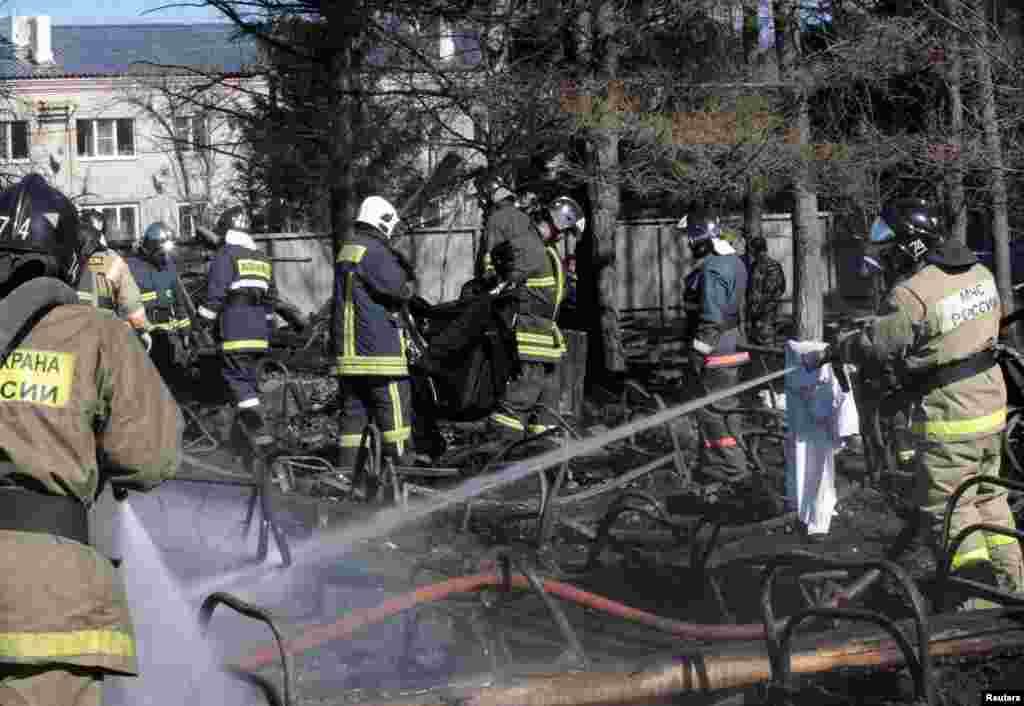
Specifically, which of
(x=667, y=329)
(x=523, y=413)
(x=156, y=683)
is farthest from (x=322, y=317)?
(x=156, y=683)

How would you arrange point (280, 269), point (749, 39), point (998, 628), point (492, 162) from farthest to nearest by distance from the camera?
point (280, 269) < point (492, 162) < point (749, 39) < point (998, 628)

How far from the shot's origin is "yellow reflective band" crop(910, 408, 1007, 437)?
5.59 m

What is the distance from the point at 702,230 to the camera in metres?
9.51

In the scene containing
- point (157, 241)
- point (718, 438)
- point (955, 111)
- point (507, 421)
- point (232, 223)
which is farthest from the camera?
point (157, 241)

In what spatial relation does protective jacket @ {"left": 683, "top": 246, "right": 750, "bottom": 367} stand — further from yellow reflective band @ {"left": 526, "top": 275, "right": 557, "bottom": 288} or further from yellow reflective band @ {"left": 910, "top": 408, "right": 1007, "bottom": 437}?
yellow reflective band @ {"left": 910, "top": 408, "right": 1007, "bottom": 437}

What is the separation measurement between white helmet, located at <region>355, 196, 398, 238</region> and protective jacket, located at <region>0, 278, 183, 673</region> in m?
5.74

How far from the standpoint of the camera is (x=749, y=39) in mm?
10250

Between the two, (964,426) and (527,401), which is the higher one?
(964,426)

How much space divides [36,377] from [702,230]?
6.99 metres

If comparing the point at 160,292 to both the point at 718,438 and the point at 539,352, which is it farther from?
the point at 718,438

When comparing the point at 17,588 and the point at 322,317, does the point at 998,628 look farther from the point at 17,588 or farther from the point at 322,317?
the point at 322,317

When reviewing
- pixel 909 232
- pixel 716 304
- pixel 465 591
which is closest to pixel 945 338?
pixel 909 232

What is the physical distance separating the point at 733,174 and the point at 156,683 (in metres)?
6.66

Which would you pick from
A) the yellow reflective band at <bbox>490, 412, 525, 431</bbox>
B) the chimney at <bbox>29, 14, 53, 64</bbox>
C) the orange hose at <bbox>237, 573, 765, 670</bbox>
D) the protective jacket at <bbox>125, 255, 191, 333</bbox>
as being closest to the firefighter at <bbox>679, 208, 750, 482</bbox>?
the yellow reflective band at <bbox>490, 412, 525, 431</bbox>
